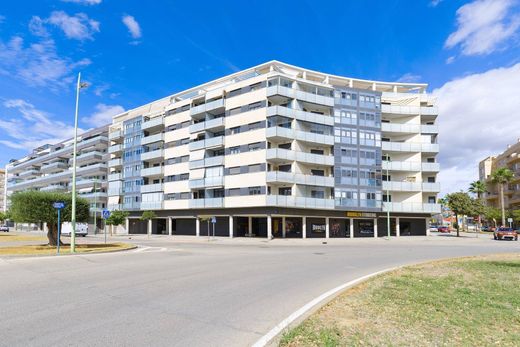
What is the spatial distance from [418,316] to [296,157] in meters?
42.6

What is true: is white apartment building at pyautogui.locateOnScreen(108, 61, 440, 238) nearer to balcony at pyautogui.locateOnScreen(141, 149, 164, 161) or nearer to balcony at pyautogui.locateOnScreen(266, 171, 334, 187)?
balcony at pyautogui.locateOnScreen(266, 171, 334, 187)

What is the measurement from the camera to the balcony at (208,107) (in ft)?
179

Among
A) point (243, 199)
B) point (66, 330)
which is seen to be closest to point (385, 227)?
point (243, 199)

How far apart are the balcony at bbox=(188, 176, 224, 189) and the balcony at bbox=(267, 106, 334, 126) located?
1142 centimetres

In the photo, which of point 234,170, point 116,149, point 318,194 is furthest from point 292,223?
point 116,149

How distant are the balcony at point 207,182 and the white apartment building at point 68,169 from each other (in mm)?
23775

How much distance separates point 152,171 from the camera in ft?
208

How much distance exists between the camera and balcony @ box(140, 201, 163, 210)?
2370 inches

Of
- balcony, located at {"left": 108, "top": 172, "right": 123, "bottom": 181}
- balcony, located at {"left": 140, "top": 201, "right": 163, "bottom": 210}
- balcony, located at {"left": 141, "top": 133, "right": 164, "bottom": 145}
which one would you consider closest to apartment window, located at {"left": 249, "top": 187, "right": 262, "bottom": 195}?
balcony, located at {"left": 140, "top": 201, "right": 163, "bottom": 210}

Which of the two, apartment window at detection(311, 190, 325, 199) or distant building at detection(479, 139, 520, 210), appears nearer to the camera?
apartment window at detection(311, 190, 325, 199)

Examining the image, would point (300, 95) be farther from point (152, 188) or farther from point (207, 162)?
point (152, 188)

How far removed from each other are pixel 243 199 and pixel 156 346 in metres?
43.9

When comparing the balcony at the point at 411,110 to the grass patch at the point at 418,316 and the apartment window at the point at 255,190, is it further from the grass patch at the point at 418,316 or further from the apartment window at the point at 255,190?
the grass patch at the point at 418,316

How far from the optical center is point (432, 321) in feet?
21.0
